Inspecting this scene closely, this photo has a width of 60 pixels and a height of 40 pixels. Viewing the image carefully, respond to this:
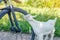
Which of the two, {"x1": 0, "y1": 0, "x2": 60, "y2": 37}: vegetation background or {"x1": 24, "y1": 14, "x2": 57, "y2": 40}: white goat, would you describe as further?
{"x1": 0, "y1": 0, "x2": 60, "y2": 37}: vegetation background

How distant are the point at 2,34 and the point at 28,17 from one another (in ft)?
9.48

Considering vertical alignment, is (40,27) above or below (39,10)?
above

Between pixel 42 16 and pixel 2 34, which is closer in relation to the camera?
pixel 2 34

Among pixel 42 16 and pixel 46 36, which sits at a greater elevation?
pixel 46 36

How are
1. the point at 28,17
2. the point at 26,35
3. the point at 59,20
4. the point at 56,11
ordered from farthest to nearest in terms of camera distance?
the point at 56,11 < the point at 59,20 < the point at 26,35 < the point at 28,17

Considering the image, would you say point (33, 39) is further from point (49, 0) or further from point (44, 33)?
point (49, 0)

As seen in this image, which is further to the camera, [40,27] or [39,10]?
[39,10]

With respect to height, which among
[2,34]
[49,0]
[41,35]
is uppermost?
[41,35]

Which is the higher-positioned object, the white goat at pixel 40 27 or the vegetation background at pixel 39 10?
the white goat at pixel 40 27

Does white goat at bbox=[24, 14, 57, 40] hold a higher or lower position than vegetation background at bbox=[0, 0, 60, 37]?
higher

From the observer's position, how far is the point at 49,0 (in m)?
6.43

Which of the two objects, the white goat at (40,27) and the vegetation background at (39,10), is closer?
the white goat at (40,27)

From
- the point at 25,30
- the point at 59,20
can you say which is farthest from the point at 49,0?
the point at 25,30

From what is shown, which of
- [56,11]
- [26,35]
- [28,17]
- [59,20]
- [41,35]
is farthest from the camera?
[56,11]
